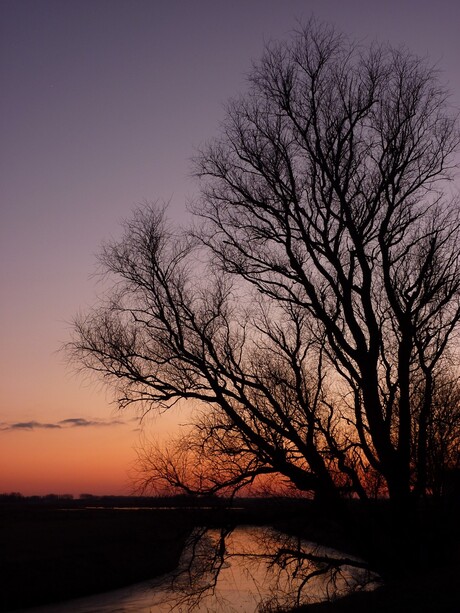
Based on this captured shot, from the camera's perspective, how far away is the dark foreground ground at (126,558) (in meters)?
13.4

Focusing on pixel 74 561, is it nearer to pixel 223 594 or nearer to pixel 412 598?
pixel 223 594

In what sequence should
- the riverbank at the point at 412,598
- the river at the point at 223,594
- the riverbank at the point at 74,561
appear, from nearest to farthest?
the riverbank at the point at 412,598 → the river at the point at 223,594 → the riverbank at the point at 74,561

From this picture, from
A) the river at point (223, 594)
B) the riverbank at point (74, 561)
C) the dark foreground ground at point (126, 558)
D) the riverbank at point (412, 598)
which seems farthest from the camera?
the riverbank at point (74, 561)

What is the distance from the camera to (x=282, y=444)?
615 inches

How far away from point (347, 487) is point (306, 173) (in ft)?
25.2

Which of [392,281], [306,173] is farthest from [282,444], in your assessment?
[306,173]

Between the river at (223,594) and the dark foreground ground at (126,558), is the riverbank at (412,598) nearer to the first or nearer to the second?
the dark foreground ground at (126,558)

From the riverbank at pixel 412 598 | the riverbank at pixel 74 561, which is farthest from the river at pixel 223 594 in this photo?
the riverbank at pixel 412 598

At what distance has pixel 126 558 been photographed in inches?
1390

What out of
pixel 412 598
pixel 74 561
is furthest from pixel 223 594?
pixel 412 598

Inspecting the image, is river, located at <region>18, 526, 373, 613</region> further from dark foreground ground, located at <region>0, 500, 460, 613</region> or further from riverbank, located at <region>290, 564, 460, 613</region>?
riverbank, located at <region>290, 564, 460, 613</region>

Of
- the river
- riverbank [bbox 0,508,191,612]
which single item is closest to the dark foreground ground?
riverbank [bbox 0,508,191,612]

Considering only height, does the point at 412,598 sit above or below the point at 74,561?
above

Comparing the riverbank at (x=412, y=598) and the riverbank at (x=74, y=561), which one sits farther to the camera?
the riverbank at (x=74, y=561)
